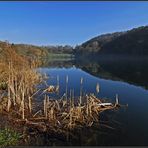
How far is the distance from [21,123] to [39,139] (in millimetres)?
2122

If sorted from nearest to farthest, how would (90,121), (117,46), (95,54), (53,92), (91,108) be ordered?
1. (90,121)
2. (91,108)
3. (53,92)
4. (117,46)
5. (95,54)

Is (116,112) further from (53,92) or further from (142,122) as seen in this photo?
(53,92)

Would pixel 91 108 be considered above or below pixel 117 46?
below

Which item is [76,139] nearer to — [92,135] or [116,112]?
[92,135]

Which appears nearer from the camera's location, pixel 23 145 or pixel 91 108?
Answer: pixel 23 145

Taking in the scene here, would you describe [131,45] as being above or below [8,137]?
above

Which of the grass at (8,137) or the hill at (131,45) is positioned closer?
the grass at (8,137)

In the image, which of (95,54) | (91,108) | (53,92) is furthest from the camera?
(95,54)

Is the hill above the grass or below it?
above

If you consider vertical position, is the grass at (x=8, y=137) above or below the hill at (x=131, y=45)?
below

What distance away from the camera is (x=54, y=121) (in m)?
15.8

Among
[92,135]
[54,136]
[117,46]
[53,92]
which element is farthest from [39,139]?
[117,46]

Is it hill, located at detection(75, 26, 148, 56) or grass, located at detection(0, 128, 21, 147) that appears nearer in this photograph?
grass, located at detection(0, 128, 21, 147)

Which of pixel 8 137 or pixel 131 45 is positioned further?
pixel 131 45
